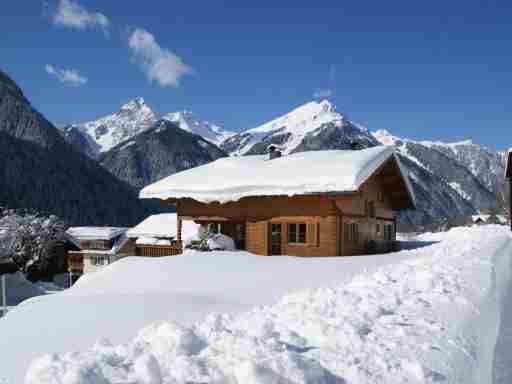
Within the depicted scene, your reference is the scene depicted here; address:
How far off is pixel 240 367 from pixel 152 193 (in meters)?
16.8

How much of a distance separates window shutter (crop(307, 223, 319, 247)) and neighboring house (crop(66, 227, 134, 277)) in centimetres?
2767

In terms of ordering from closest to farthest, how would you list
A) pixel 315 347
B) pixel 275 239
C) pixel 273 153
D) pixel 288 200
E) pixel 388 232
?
pixel 315 347 < pixel 288 200 < pixel 275 239 < pixel 273 153 < pixel 388 232

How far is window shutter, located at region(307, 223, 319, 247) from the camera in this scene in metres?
17.3

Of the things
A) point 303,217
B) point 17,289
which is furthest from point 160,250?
point 17,289

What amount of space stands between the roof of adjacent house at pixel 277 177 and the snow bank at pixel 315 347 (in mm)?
9768

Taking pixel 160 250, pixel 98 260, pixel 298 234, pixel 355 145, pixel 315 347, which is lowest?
pixel 98 260

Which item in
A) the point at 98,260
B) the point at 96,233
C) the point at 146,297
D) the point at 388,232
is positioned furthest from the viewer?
the point at 96,233

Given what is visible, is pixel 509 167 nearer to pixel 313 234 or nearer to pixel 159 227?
pixel 313 234

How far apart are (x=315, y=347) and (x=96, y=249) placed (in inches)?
1716

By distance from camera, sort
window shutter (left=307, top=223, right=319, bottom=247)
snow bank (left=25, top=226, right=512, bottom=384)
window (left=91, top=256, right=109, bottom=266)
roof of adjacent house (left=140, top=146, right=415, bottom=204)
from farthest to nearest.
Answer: window (left=91, top=256, right=109, bottom=266) < window shutter (left=307, top=223, right=319, bottom=247) < roof of adjacent house (left=140, top=146, right=415, bottom=204) < snow bank (left=25, top=226, right=512, bottom=384)

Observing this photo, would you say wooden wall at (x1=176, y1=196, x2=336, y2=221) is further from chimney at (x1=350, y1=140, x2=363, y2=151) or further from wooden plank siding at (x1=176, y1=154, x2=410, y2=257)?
chimney at (x1=350, y1=140, x2=363, y2=151)

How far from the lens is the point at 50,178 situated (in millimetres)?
93500

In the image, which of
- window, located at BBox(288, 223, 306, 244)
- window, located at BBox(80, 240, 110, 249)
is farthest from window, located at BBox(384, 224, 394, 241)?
window, located at BBox(80, 240, 110, 249)

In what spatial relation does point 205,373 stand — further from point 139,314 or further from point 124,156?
point 124,156
